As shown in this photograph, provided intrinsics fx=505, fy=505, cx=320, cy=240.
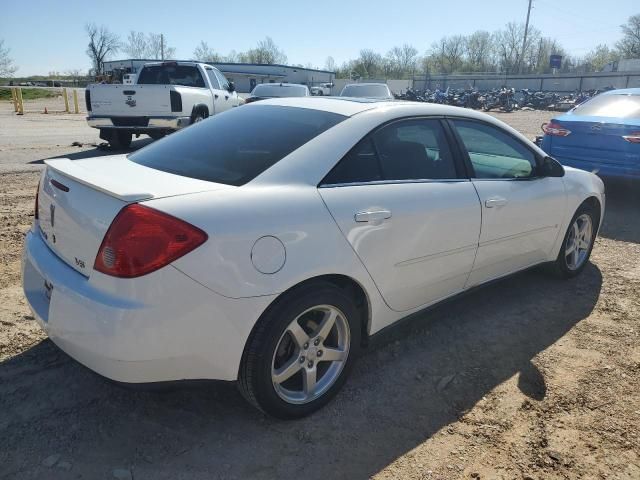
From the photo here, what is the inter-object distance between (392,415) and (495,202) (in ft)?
5.20

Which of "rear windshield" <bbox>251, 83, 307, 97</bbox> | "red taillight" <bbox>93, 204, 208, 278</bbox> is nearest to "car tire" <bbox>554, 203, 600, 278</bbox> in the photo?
"red taillight" <bbox>93, 204, 208, 278</bbox>

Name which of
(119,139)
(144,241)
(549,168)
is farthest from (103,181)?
(119,139)

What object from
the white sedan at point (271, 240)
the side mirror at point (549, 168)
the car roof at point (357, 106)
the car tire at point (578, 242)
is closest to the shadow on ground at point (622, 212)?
the car tire at point (578, 242)

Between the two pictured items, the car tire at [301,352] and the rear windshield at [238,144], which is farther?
the rear windshield at [238,144]

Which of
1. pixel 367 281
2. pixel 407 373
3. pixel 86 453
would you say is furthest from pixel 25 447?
pixel 407 373

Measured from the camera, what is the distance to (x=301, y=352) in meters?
2.50

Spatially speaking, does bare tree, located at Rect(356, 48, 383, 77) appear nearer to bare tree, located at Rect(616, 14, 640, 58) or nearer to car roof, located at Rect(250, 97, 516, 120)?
bare tree, located at Rect(616, 14, 640, 58)

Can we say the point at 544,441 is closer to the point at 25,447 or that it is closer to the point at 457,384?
the point at 457,384

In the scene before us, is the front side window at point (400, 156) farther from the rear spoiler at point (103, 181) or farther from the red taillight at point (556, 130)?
the red taillight at point (556, 130)

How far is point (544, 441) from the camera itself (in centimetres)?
249

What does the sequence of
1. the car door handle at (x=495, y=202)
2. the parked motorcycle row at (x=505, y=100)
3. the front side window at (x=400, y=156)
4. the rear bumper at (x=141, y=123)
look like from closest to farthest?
the front side window at (x=400, y=156) < the car door handle at (x=495, y=202) < the rear bumper at (x=141, y=123) < the parked motorcycle row at (x=505, y=100)

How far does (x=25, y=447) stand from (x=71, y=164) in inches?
56.2

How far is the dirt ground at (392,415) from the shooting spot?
2.26 m

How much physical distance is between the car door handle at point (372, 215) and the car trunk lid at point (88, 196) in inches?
27.8
